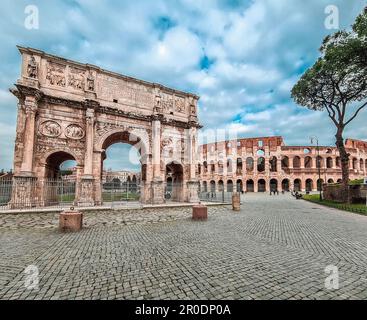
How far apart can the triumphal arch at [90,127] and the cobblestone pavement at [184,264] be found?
9237mm

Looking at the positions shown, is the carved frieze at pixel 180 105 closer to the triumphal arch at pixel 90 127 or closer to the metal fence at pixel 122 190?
the triumphal arch at pixel 90 127

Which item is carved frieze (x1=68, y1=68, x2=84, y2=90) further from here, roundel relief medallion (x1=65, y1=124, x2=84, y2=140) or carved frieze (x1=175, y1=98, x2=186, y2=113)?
carved frieze (x1=175, y1=98, x2=186, y2=113)

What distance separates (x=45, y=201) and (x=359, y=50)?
84.9 feet

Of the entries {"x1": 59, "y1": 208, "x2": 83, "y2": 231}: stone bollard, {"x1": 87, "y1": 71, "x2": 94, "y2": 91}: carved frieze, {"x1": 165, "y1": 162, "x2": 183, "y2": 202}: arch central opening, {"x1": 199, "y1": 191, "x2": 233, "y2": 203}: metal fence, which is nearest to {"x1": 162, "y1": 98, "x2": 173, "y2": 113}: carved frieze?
{"x1": 165, "y1": 162, "x2": 183, "y2": 202}: arch central opening

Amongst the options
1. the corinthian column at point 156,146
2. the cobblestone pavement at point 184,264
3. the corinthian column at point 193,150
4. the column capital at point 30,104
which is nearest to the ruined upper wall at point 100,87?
the column capital at point 30,104

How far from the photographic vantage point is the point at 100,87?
17.0 meters

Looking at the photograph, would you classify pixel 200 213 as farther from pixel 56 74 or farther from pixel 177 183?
pixel 56 74

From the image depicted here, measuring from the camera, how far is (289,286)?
2.98m

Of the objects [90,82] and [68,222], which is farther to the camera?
[90,82]

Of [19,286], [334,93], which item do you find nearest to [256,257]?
[19,286]

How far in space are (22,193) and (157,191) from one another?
381 inches

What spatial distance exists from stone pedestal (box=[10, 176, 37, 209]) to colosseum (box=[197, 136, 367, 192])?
116ft

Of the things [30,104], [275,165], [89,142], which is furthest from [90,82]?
[275,165]

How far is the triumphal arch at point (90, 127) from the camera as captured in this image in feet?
45.0
